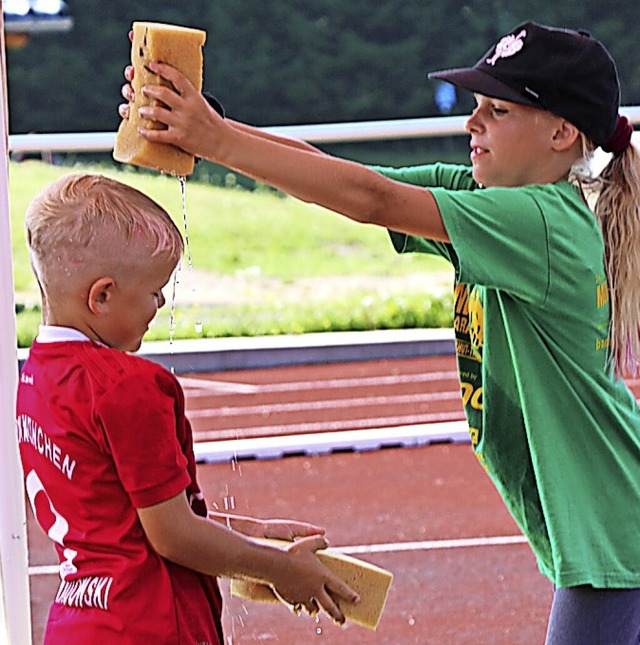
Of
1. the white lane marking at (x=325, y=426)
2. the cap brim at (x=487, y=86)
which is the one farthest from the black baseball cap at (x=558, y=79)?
the white lane marking at (x=325, y=426)

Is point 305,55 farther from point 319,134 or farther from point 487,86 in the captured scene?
point 487,86

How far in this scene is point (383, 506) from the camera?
16.7ft

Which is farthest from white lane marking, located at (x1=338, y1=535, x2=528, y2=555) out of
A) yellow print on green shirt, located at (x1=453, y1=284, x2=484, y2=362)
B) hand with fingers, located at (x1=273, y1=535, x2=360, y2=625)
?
hand with fingers, located at (x1=273, y1=535, x2=360, y2=625)

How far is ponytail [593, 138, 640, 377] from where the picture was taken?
6.89 ft

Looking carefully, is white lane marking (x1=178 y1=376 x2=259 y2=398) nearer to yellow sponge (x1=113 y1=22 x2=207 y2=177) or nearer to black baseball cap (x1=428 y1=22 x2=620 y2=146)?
black baseball cap (x1=428 y1=22 x2=620 y2=146)

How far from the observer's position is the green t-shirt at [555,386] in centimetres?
195

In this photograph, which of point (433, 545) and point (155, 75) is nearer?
point (155, 75)

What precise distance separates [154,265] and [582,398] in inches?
31.0

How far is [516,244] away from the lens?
194 centimetres

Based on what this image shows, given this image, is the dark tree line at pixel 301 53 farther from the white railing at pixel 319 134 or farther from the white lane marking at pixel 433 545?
the white railing at pixel 319 134

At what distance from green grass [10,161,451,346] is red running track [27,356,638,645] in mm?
2397

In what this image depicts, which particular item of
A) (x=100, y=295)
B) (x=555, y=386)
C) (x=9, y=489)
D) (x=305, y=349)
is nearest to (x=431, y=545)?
(x=9, y=489)

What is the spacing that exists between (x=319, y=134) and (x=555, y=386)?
1555mm

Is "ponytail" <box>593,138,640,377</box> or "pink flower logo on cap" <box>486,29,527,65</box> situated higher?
"pink flower logo on cap" <box>486,29,527,65</box>
